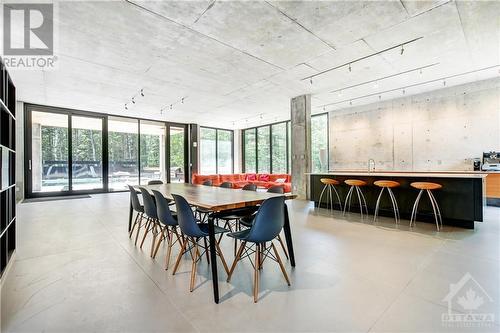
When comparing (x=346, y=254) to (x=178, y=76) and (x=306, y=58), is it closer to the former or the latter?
(x=306, y=58)

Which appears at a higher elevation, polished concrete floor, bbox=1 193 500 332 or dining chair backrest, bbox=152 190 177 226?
dining chair backrest, bbox=152 190 177 226

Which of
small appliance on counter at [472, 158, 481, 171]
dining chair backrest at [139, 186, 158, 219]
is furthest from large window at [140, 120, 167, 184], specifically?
small appliance on counter at [472, 158, 481, 171]

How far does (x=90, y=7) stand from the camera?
3160mm

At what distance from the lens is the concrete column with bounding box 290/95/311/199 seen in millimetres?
7148

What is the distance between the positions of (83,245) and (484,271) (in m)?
4.88

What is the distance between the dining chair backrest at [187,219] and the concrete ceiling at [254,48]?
2.55 m

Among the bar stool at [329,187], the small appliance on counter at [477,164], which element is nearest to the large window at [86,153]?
the bar stool at [329,187]

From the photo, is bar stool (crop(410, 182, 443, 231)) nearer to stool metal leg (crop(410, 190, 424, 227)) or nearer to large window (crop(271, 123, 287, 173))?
stool metal leg (crop(410, 190, 424, 227))

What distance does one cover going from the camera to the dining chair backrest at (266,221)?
2.10 meters

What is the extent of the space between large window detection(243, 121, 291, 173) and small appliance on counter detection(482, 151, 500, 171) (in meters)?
6.33

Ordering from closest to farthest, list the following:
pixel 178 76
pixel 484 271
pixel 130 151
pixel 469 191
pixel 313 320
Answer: pixel 313 320 < pixel 484 271 < pixel 469 191 < pixel 178 76 < pixel 130 151

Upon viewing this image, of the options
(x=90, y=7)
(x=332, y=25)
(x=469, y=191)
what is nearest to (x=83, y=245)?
(x=90, y=7)

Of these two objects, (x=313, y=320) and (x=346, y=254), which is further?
(x=346, y=254)

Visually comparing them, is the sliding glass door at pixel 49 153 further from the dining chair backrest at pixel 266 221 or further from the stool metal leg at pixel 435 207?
the stool metal leg at pixel 435 207
